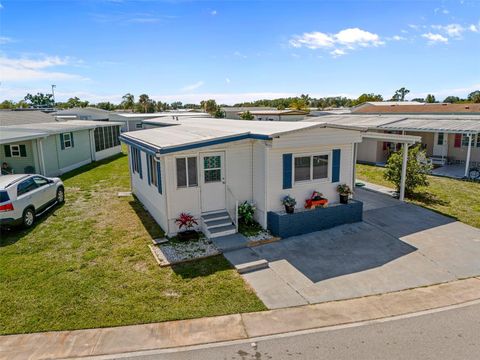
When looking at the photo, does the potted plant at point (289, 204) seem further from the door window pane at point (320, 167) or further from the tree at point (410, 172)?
the tree at point (410, 172)

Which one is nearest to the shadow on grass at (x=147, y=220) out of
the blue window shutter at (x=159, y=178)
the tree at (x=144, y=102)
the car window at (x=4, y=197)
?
the blue window shutter at (x=159, y=178)

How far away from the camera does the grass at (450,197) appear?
12461 mm

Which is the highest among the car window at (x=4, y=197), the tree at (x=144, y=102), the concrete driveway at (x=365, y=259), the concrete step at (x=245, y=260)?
the tree at (x=144, y=102)

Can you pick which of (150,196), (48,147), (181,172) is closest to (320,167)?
(181,172)

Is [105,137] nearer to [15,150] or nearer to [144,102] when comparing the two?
[15,150]

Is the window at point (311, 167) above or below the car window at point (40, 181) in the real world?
above

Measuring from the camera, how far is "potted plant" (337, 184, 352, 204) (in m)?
11.3

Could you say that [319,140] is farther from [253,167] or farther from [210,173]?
[210,173]

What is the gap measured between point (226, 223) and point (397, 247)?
4.88m

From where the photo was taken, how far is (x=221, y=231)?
10.2 meters

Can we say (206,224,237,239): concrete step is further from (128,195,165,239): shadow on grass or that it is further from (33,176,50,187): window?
(33,176,50,187): window

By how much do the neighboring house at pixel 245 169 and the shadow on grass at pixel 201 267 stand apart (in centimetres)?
138

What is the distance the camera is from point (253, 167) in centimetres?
1107

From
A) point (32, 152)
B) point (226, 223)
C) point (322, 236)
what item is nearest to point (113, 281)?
point (226, 223)
